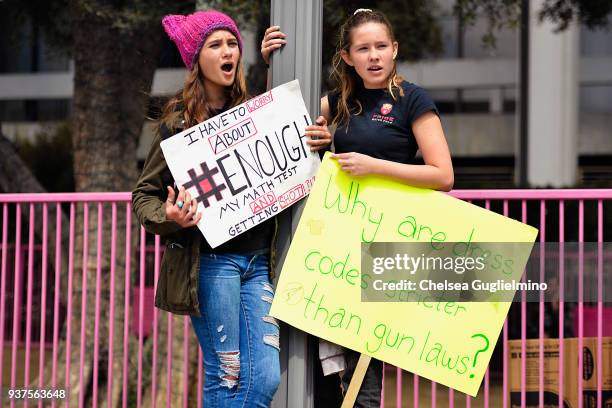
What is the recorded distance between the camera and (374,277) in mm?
3008

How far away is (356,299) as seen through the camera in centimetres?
299

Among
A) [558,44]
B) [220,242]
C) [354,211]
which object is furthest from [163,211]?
[558,44]

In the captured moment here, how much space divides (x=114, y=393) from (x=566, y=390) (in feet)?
9.92

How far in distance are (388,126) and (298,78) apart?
0.36m

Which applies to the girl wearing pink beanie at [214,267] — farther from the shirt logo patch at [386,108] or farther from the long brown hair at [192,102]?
the shirt logo patch at [386,108]

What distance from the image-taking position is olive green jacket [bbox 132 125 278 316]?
114 inches

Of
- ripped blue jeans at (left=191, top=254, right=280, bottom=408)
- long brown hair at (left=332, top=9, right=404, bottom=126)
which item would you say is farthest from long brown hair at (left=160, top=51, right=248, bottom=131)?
ripped blue jeans at (left=191, top=254, right=280, bottom=408)

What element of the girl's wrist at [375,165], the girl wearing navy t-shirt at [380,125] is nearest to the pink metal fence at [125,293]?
the girl wearing navy t-shirt at [380,125]

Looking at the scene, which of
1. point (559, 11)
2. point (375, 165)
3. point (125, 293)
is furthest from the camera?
point (559, 11)

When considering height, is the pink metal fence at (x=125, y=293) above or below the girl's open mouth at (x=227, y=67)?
below

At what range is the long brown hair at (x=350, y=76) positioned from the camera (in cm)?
297

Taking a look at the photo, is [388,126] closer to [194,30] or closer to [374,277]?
[374,277]

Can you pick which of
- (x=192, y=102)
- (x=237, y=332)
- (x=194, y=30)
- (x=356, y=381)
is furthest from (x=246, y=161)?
(x=356, y=381)

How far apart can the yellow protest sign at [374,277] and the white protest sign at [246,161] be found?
11 cm
